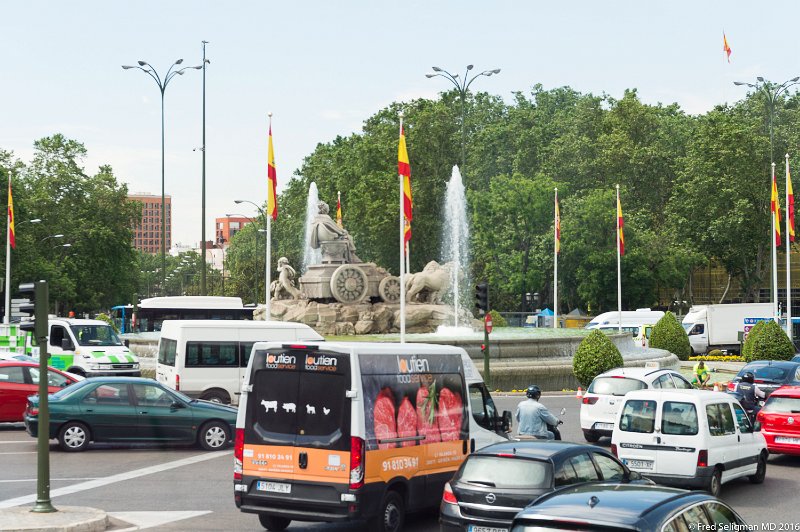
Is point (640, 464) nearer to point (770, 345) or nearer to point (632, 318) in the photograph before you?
point (770, 345)

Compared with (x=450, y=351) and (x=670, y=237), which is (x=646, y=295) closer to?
(x=670, y=237)

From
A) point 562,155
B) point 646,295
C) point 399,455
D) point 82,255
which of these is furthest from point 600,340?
point 82,255

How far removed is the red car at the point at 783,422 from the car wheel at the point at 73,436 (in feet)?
38.3

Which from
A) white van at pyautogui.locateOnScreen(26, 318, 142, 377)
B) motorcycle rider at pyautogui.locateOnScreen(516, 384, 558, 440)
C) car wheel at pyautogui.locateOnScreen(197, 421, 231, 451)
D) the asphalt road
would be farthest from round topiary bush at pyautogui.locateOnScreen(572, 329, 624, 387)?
motorcycle rider at pyautogui.locateOnScreen(516, 384, 558, 440)

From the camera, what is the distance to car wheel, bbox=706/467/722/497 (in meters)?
15.0

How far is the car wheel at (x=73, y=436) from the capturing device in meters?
19.6

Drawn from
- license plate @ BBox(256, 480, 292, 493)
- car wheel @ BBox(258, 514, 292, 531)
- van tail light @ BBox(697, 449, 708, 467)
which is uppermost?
license plate @ BBox(256, 480, 292, 493)

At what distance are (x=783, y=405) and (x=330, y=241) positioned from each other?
23.1 metres

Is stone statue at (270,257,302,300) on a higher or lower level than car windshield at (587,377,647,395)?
higher

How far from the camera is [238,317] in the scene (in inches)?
1976

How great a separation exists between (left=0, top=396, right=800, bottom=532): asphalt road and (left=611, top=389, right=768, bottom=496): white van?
511mm

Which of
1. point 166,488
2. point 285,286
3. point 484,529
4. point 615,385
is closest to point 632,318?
point 285,286

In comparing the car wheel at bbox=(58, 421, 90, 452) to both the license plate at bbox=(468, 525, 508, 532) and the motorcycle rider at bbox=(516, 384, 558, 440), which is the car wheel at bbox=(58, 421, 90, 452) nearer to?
the motorcycle rider at bbox=(516, 384, 558, 440)

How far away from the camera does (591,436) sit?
20531 mm
